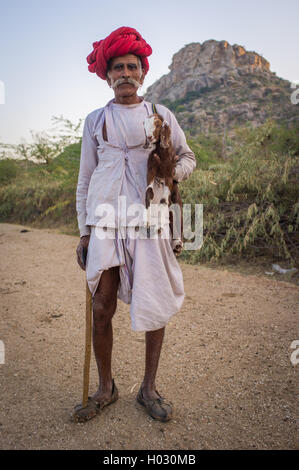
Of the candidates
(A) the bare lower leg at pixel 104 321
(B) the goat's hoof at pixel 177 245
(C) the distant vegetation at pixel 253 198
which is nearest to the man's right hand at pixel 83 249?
(A) the bare lower leg at pixel 104 321

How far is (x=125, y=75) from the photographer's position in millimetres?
1648

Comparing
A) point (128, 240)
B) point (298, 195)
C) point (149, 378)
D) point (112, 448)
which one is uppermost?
point (298, 195)

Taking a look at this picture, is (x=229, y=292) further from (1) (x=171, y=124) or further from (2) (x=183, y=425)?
(1) (x=171, y=124)

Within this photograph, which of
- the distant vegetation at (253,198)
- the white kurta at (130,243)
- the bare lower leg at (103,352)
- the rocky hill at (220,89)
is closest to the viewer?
the white kurta at (130,243)

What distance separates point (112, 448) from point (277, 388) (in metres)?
1.03

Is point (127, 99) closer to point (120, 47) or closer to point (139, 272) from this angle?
point (120, 47)

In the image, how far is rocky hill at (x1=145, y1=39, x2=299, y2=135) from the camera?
32.9m

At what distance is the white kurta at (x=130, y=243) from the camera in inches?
63.8

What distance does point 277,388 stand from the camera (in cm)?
194

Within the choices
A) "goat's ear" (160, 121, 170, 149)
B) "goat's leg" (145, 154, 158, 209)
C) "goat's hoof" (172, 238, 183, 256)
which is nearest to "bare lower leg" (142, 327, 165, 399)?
"goat's hoof" (172, 238, 183, 256)

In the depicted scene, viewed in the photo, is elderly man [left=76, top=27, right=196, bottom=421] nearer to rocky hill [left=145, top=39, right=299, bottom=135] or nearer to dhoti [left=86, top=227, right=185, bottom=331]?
dhoti [left=86, top=227, right=185, bottom=331]

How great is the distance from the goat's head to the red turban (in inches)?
15.6

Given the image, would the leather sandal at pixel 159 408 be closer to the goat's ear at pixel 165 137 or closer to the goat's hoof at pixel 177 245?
the goat's hoof at pixel 177 245

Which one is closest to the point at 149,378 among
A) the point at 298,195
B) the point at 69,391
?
the point at 69,391
